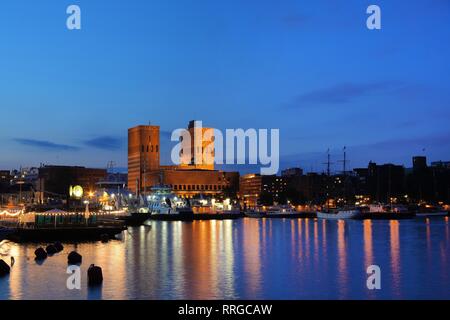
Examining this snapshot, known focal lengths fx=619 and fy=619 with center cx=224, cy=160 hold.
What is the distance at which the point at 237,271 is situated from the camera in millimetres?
45562

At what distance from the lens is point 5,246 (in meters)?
63.5

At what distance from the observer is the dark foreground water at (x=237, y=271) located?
35.9 metres

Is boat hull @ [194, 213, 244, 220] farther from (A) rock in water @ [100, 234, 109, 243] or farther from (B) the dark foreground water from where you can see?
(B) the dark foreground water

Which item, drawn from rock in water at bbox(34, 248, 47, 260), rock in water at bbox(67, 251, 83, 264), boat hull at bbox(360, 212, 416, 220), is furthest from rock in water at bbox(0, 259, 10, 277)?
boat hull at bbox(360, 212, 416, 220)

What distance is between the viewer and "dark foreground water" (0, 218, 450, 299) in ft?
118

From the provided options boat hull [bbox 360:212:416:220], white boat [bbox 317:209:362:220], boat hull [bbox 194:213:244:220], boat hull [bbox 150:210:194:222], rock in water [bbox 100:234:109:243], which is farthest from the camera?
boat hull [bbox 194:213:244:220]

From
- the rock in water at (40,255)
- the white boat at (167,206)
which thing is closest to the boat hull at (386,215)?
the white boat at (167,206)

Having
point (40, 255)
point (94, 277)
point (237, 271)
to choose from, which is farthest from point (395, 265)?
point (40, 255)

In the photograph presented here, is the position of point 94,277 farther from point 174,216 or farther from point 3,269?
point 174,216

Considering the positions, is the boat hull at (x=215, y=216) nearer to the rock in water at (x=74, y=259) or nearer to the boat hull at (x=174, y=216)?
the boat hull at (x=174, y=216)
